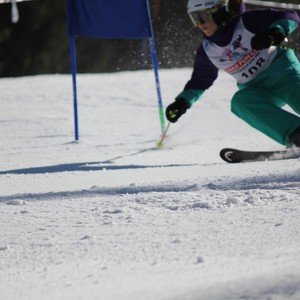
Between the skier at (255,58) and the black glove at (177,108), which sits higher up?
the skier at (255,58)

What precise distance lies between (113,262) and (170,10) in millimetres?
9304

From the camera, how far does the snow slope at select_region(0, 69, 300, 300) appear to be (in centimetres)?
172

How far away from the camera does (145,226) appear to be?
2395mm

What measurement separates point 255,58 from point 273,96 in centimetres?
27

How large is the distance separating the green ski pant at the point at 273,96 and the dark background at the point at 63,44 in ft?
19.0

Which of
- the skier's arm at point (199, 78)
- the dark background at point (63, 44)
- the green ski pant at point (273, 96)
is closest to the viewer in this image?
the green ski pant at point (273, 96)

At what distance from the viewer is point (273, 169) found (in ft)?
11.5

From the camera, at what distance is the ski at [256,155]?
13.7 feet

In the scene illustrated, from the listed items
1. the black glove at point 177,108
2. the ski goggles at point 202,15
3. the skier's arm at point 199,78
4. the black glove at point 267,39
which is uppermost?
the black glove at point 267,39

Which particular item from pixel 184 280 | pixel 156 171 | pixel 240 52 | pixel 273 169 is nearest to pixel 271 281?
pixel 184 280

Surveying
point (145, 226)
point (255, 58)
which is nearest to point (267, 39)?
point (255, 58)

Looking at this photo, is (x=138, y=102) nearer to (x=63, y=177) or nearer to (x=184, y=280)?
(x=63, y=177)

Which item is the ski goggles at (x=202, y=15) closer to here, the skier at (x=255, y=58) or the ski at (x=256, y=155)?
the skier at (x=255, y=58)

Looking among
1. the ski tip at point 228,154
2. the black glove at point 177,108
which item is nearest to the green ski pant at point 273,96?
the ski tip at point 228,154
